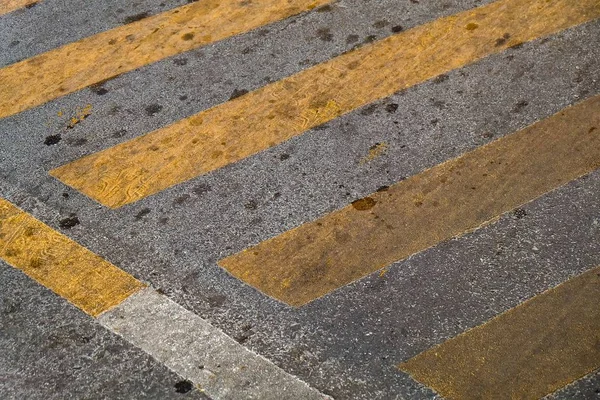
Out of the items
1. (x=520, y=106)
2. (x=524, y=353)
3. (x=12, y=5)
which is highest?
(x=12, y=5)

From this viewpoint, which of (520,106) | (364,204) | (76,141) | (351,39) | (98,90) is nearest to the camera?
(364,204)

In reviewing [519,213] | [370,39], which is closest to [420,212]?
[519,213]

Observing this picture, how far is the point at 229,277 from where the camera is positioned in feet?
11.4

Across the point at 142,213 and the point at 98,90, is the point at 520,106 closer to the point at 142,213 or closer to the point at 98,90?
the point at 142,213

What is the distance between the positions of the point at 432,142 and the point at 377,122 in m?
0.28

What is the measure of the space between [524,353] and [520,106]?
1.35 meters

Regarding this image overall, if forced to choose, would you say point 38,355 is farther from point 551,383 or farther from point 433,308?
point 551,383

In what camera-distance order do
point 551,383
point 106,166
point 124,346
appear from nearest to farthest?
point 551,383, point 124,346, point 106,166

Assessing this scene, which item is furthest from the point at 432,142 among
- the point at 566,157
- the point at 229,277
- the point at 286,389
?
the point at 286,389

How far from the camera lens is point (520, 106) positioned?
406cm

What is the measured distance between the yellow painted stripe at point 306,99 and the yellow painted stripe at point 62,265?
272 mm

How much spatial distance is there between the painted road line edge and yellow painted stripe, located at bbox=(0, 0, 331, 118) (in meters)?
0.89

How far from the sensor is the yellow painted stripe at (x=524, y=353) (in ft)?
9.87

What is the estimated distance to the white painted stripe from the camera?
10.1 feet
